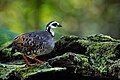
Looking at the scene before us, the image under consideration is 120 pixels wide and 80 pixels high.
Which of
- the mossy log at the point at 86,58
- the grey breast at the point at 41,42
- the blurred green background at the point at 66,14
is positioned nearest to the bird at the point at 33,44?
the grey breast at the point at 41,42

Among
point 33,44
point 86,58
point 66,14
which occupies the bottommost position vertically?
point 86,58

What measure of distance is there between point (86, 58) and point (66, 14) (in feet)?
9.64

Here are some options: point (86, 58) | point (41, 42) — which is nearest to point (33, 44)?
point (41, 42)

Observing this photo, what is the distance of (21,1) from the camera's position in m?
6.44

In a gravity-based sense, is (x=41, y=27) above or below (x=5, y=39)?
above

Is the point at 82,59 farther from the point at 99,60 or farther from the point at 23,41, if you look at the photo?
the point at 23,41

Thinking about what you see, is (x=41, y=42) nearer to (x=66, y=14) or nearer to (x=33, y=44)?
(x=33, y=44)

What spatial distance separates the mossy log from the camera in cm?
308

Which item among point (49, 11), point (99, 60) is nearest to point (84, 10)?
point (49, 11)

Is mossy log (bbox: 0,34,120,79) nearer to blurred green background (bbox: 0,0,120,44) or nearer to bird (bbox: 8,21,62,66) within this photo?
bird (bbox: 8,21,62,66)

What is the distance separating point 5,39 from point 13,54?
1.72ft

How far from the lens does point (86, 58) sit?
3197 millimetres

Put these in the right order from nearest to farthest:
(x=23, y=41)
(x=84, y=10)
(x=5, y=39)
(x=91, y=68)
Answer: (x=91, y=68) < (x=23, y=41) < (x=5, y=39) < (x=84, y=10)

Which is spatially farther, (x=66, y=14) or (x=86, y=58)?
(x=66, y=14)
